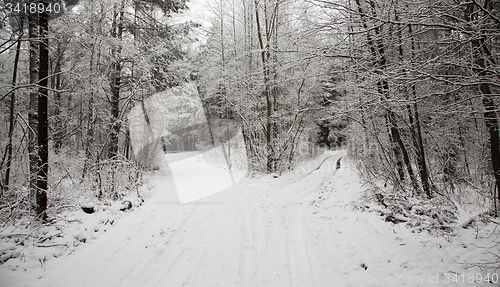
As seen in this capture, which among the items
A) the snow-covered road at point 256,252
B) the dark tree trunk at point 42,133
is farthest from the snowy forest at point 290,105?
the snow-covered road at point 256,252

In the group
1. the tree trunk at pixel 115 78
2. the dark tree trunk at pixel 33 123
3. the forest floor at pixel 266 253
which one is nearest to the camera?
the forest floor at pixel 266 253

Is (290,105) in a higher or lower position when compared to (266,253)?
higher

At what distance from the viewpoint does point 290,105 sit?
12266 mm

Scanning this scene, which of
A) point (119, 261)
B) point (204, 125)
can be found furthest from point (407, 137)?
point (204, 125)

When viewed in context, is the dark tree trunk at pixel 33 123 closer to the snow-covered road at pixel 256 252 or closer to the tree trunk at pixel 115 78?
the snow-covered road at pixel 256 252

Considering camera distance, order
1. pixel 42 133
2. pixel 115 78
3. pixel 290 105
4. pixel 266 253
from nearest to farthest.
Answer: pixel 266 253
pixel 42 133
pixel 115 78
pixel 290 105

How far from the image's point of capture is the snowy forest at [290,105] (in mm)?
2830

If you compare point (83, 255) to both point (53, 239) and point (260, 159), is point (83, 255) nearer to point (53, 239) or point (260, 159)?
point (53, 239)

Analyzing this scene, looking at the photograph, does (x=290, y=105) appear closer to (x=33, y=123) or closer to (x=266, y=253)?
(x=266, y=253)

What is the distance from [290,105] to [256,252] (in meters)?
10.0

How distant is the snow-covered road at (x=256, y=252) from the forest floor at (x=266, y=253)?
1cm

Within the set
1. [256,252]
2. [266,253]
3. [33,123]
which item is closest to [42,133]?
[33,123]

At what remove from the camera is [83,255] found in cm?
342

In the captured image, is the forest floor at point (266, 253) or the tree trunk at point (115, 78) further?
the tree trunk at point (115, 78)
